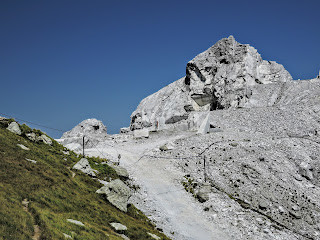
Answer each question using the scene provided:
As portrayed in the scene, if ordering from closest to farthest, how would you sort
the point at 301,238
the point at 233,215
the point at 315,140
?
the point at 301,238, the point at 233,215, the point at 315,140

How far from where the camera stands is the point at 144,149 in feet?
141

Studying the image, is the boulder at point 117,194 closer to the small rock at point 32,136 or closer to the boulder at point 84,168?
the boulder at point 84,168

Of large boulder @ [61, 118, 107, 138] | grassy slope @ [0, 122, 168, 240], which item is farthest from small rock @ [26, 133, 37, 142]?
large boulder @ [61, 118, 107, 138]

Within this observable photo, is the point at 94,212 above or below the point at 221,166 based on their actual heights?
below

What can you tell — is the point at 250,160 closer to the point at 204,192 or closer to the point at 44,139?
the point at 204,192

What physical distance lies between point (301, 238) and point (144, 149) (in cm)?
2514

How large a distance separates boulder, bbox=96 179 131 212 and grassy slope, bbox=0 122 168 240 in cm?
59

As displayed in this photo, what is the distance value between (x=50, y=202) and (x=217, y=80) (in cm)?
6950

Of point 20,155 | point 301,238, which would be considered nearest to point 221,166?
point 301,238

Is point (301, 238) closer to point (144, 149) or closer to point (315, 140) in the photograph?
point (315, 140)

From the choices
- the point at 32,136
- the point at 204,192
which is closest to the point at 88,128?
the point at 32,136

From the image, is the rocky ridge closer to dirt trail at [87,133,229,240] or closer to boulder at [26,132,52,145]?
dirt trail at [87,133,229,240]

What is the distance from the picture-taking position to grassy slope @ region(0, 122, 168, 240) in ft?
42.2

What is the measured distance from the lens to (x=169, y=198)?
94.3ft
